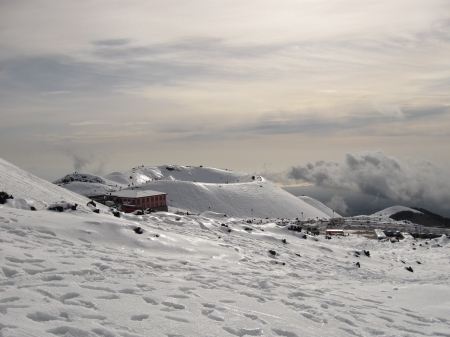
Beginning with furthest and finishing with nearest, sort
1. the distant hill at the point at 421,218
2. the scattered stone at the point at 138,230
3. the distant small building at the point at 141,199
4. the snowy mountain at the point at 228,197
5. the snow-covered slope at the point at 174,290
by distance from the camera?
the distant hill at the point at 421,218 → the snowy mountain at the point at 228,197 → the distant small building at the point at 141,199 → the scattered stone at the point at 138,230 → the snow-covered slope at the point at 174,290

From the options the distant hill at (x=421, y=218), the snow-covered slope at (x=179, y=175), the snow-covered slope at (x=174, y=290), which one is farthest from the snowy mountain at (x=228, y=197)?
the snow-covered slope at (x=174, y=290)

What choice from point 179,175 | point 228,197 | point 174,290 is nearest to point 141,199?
point 228,197

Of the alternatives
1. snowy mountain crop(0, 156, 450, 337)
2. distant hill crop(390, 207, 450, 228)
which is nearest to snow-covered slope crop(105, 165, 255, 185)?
distant hill crop(390, 207, 450, 228)

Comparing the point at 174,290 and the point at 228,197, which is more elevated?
the point at 174,290

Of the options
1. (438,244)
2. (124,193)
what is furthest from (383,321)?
(124,193)

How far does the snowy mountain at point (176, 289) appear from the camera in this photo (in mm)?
6738

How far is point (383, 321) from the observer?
9.26 m

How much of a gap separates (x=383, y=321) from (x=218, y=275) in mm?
5043

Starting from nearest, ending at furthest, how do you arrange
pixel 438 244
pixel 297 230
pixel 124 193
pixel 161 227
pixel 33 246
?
1. pixel 33 246
2. pixel 161 227
3. pixel 297 230
4. pixel 438 244
5. pixel 124 193

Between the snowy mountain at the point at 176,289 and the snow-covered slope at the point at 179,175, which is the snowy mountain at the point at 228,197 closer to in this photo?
the snow-covered slope at the point at 179,175

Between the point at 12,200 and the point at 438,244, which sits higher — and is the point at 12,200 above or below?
above

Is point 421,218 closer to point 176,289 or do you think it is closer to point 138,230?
point 138,230

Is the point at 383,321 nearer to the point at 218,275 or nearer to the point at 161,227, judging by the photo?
the point at 218,275

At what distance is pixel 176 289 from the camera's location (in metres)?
9.14
